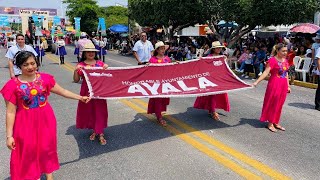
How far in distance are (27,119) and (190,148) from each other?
8.25 feet

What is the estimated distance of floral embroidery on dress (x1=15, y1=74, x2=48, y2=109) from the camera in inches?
137

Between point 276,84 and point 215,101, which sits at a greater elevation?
point 276,84

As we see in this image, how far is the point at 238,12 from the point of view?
16984mm

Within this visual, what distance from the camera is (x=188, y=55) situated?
19.3 meters

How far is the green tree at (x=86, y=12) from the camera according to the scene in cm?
4973

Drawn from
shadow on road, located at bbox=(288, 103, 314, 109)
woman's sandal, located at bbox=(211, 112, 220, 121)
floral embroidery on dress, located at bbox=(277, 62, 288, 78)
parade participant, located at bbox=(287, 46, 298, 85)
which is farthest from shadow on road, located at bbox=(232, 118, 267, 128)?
parade participant, located at bbox=(287, 46, 298, 85)

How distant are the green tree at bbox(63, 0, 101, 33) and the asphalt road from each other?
4421cm

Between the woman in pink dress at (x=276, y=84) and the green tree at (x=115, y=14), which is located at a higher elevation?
the green tree at (x=115, y=14)

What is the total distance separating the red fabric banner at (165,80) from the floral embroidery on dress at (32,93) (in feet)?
3.83

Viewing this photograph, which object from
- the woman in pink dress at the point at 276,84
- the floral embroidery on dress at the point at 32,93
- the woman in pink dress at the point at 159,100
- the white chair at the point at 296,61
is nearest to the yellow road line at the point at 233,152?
the woman in pink dress at the point at 159,100

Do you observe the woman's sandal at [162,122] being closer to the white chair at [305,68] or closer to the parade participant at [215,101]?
the parade participant at [215,101]

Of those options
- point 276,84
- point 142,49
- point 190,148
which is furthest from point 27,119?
point 142,49

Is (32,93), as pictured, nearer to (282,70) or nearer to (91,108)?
(91,108)

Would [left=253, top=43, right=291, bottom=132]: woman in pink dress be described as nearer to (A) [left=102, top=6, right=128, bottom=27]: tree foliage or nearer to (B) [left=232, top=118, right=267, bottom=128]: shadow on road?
(B) [left=232, top=118, right=267, bottom=128]: shadow on road
